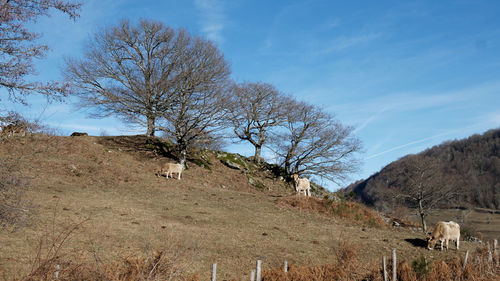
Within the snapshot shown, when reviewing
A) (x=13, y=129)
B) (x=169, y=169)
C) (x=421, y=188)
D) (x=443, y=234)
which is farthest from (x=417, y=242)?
(x=421, y=188)

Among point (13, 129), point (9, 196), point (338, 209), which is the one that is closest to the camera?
point (13, 129)

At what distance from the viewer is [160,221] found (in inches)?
601

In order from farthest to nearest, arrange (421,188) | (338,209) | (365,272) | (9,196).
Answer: (421,188)
(338,209)
(365,272)
(9,196)

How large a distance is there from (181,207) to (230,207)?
9.95 feet

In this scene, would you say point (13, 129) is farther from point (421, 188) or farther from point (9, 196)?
point (421, 188)

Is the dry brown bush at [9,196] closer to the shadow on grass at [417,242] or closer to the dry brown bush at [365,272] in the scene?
the dry brown bush at [365,272]

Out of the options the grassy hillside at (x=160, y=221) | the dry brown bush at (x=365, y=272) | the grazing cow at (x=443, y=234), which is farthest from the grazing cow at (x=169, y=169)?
the grazing cow at (x=443, y=234)

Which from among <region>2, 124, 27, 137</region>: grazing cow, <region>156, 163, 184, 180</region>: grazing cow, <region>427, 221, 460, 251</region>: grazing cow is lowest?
<region>427, 221, 460, 251</region>: grazing cow

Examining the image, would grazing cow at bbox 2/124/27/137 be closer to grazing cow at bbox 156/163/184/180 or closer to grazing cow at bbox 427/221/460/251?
grazing cow at bbox 156/163/184/180

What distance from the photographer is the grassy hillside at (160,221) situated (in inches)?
423

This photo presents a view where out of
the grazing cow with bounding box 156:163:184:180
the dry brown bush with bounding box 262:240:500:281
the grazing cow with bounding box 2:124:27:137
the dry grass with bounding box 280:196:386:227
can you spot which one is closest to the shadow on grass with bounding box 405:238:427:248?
the dry grass with bounding box 280:196:386:227

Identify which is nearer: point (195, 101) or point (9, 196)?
point (9, 196)

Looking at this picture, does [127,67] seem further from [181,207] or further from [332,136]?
[332,136]

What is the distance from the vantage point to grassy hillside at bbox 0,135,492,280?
10734mm
